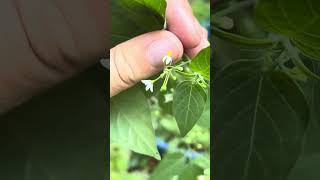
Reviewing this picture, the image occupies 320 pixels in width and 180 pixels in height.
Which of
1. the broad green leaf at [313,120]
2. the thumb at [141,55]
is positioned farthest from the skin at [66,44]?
the broad green leaf at [313,120]

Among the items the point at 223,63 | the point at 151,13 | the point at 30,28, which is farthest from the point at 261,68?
the point at 30,28

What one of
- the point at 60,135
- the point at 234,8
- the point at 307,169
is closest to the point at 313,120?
the point at 307,169

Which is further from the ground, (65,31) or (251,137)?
(65,31)

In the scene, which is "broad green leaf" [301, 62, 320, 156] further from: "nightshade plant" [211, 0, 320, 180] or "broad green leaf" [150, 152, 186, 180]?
"broad green leaf" [150, 152, 186, 180]

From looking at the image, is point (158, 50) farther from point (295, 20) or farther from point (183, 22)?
point (295, 20)

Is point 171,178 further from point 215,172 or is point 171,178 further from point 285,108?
point 285,108

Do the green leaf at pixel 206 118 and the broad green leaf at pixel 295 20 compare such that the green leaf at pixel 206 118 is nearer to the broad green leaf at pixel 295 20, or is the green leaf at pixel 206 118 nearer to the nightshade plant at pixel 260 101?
the nightshade plant at pixel 260 101
